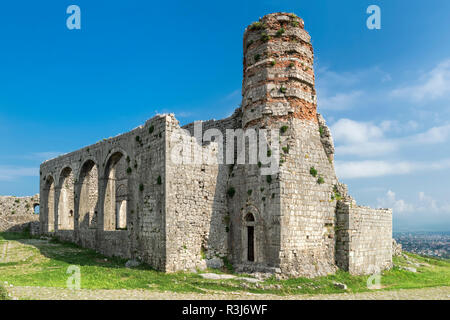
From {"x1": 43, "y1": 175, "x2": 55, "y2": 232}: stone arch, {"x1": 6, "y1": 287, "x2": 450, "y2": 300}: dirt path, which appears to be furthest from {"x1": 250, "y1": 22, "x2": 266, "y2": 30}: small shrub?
{"x1": 43, "y1": 175, "x2": 55, "y2": 232}: stone arch

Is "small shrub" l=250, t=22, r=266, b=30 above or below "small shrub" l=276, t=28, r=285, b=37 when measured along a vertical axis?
above

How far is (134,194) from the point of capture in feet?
59.0

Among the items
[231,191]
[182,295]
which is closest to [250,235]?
[231,191]

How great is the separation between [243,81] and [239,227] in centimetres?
743

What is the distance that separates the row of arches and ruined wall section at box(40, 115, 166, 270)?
68 millimetres

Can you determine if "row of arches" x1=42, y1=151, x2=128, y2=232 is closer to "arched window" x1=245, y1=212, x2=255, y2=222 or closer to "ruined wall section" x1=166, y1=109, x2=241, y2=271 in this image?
"ruined wall section" x1=166, y1=109, x2=241, y2=271

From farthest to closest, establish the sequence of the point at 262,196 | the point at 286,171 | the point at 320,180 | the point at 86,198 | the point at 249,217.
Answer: the point at 86,198, the point at 320,180, the point at 249,217, the point at 262,196, the point at 286,171

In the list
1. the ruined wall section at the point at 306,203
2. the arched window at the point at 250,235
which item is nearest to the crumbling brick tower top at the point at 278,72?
the ruined wall section at the point at 306,203

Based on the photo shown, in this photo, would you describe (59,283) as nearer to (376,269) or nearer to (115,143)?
(115,143)

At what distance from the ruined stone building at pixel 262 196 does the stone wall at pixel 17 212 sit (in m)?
18.0

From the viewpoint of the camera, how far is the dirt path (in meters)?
10.8

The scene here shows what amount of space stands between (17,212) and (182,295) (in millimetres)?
29860

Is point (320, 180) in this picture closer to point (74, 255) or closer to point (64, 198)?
point (74, 255)

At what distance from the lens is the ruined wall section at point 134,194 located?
16234 millimetres
